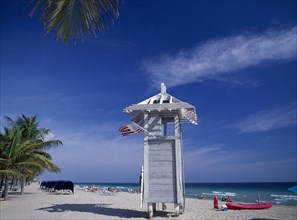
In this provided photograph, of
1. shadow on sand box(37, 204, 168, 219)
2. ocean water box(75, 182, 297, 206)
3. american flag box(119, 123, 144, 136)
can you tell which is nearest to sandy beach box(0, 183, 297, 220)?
shadow on sand box(37, 204, 168, 219)

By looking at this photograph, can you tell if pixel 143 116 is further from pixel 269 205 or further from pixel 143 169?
pixel 269 205

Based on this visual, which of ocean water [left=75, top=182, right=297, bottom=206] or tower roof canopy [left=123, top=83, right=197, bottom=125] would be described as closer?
tower roof canopy [left=123, top=83, right=197, bottom=125]

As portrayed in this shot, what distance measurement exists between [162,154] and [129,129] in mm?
1835

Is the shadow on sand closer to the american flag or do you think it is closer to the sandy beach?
the sandy beach

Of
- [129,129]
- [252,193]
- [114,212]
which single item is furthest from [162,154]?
[252,193]

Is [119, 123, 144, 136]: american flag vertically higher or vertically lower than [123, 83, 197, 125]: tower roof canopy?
lower

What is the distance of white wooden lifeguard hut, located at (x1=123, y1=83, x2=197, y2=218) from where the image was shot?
11344 millimetres

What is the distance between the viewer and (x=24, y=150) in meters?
21.6

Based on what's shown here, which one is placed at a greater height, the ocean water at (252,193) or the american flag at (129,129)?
the american flag at (129,129)

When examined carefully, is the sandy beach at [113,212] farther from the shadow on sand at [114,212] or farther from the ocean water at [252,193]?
the ocean water at [252,193]

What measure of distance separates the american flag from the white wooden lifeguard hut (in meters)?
0.37

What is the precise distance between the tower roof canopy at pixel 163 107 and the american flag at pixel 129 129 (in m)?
0.78

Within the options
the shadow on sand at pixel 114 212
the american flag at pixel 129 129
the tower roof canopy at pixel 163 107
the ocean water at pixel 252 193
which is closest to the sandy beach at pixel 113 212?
the shadow on sand at pixel 114 212

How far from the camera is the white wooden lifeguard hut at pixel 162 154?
1134 centimetres
